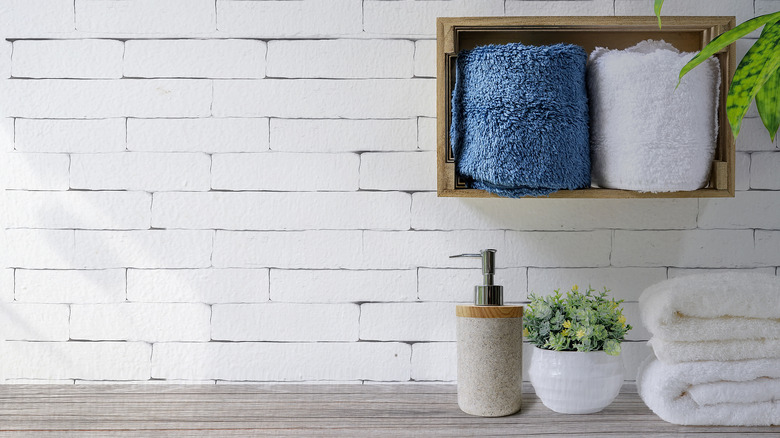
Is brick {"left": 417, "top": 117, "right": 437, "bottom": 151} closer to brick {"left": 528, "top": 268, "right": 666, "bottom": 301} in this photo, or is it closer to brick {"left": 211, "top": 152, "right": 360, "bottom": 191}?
brick {"left": 211, "top": 152, "right": 360, "bottom": 191}

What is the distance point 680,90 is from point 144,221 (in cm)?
91

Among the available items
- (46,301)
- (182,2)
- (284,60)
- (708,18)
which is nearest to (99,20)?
(182,2)

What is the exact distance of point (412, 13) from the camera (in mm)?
1017

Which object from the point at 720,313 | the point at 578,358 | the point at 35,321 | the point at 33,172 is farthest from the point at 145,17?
the point at 720,313

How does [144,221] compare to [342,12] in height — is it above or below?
below

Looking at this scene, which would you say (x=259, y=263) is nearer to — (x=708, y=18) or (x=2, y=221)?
(x=2, y=221)

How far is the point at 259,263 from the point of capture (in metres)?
1.03

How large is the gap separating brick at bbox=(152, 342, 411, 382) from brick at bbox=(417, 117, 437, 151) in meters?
0.36

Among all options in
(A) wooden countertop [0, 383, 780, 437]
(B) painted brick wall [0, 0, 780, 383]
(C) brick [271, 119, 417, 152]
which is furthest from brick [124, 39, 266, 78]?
(A) wooden countertop [0, 383, 780, 437]

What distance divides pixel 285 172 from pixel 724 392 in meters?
0.76

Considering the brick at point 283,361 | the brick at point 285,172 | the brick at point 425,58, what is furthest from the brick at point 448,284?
the brick at point 425,58

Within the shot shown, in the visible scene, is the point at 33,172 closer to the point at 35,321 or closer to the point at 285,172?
the point at 35,321

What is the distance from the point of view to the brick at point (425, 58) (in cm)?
101

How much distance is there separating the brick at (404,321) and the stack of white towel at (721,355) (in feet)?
1.19
